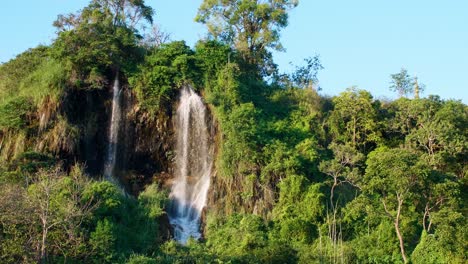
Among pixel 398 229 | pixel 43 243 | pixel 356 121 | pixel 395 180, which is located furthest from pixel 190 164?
pixel 43 243

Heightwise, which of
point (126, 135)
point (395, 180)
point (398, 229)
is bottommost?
point (398, 229)

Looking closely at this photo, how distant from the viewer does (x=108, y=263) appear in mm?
18953

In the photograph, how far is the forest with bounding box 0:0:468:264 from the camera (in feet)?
65.8

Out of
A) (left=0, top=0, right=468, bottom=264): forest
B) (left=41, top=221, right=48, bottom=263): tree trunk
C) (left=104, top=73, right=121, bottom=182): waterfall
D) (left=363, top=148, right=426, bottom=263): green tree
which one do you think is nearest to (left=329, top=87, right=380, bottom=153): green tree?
(left=0, top=0, right=468, bottom=264): forest

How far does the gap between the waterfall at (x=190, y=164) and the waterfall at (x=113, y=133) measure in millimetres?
1952

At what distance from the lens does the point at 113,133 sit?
82.2 feet

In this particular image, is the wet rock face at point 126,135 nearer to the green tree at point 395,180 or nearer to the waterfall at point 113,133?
the waterfall at point 113,133

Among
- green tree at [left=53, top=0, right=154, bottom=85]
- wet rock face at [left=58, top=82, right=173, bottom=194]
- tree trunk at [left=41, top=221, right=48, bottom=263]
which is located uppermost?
green tree at [left=53, top=0, right=154, bottom=85]

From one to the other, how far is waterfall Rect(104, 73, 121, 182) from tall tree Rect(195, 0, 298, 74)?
5297mm

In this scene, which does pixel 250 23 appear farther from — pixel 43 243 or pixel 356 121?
pixel 43 243

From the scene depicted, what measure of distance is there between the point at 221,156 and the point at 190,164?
150 centimetres

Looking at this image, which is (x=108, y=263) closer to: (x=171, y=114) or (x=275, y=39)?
(x=171, y=114)

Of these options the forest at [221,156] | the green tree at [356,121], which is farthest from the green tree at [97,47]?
the green tree at [356,121]

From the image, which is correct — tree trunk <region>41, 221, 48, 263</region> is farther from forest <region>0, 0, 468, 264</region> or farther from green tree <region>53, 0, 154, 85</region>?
green tree <region>53, 0, 154, 85</region>
